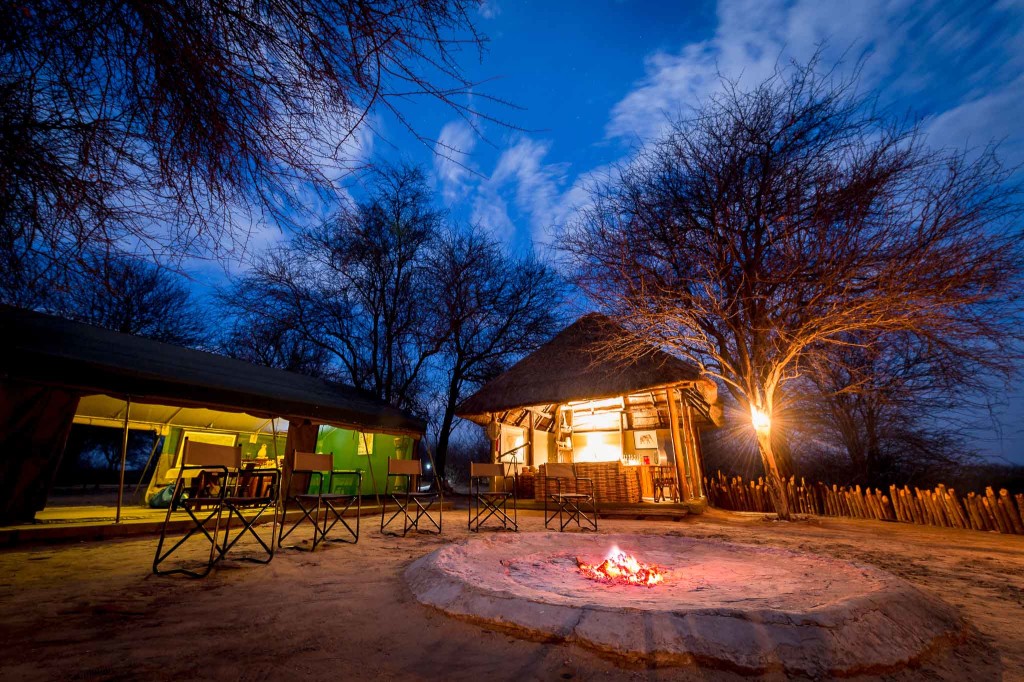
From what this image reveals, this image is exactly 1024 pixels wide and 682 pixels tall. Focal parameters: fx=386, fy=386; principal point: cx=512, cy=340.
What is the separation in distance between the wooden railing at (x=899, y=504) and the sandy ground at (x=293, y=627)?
3584mm

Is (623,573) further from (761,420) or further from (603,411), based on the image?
(603,411)

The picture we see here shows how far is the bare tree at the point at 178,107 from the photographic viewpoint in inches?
77.8

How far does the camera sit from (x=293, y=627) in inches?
91.7

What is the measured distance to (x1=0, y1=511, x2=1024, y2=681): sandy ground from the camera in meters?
1.77

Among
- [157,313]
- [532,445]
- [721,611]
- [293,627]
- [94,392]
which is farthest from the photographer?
[157,313]

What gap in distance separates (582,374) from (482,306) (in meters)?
7.40

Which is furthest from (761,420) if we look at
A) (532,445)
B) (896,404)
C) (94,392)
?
(94,392)

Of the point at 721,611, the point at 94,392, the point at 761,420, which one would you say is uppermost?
the point at 94,392

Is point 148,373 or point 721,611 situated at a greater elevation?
point 148,373

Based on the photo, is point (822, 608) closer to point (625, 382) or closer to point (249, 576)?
point (249, 576)

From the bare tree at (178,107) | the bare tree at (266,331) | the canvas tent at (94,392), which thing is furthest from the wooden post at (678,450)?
the bare tree at (266,331)

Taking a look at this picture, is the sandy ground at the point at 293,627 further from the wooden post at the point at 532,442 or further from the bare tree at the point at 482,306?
the bare tree at the point at 482,306

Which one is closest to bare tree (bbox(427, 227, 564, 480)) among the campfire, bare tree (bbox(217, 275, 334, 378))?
bare tree (bbox(217, 275, 334, 378))

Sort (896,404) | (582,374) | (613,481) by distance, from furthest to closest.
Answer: (896,404) < (582,374) < (613,481)
